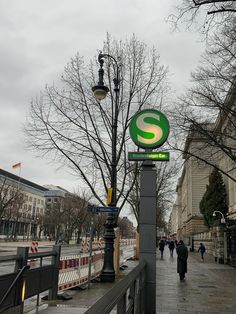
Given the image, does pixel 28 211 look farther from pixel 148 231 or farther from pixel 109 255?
pixel 148 231

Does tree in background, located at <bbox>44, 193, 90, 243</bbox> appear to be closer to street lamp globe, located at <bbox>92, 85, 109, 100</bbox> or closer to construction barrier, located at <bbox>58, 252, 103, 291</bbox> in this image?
construction barrier, located at <bbox>58, 252, 103, 291</bbox>

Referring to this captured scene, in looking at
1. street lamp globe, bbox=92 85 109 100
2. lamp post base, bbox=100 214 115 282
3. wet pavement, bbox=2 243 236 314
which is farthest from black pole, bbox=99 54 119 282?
street lamp globe, bbox=92 85 109 100

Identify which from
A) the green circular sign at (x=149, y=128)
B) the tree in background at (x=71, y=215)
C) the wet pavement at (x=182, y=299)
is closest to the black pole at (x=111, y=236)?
the wet pavement at (x=182, y=299)

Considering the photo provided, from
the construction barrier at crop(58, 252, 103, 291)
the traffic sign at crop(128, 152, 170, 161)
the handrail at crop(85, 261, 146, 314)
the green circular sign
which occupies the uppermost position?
the green circular sign

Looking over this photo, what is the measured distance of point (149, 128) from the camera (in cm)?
768

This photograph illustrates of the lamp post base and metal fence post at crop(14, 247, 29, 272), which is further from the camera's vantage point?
the lamp post base

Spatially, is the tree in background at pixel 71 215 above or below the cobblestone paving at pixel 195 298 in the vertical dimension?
above

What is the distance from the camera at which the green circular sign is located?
301 inches

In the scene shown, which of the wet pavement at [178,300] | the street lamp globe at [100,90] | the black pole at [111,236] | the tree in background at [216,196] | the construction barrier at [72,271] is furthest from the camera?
the tree in background at [216,196]

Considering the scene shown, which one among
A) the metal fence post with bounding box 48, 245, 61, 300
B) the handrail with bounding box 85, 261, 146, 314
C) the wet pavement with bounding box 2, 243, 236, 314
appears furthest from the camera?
the metal fence post with bounding box 48, 245, 61, 300

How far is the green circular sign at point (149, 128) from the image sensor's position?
7.63m

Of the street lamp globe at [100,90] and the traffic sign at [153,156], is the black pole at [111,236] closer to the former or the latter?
the street lamp globe at [100,90]

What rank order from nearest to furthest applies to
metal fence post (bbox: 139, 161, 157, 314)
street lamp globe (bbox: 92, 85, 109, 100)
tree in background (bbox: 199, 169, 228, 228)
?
metal fence post (bbox: 139, 161, 157, 314)
street lamp globe (bbox: 92, 85, 109, 100)
tree in background (bbox: 199, 169, 228, 228)

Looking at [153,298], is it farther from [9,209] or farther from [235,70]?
[9,209]
